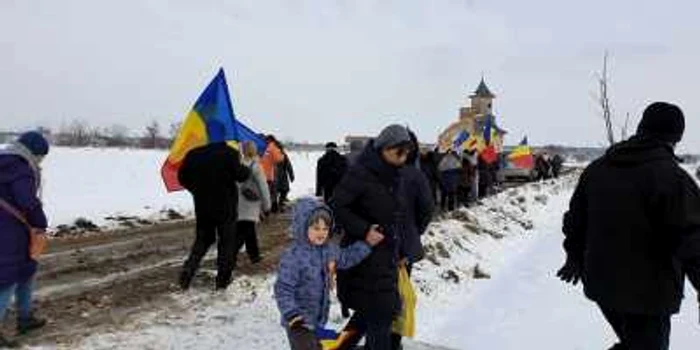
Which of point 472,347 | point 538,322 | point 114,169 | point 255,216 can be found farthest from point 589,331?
point 114,169

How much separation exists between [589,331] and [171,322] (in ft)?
14.1

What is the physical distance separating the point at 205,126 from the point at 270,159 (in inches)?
361

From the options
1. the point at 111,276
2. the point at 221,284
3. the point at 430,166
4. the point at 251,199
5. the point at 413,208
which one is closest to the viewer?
the point at 413,208

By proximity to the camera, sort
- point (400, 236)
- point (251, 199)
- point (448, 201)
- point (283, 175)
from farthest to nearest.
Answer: point (448, 201) → point (283, 175) → point (251, 199) → point (400, 236)

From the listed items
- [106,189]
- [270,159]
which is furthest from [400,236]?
[106,189]

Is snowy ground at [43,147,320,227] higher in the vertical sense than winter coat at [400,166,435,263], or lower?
lower

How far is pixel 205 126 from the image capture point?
11.0 metres

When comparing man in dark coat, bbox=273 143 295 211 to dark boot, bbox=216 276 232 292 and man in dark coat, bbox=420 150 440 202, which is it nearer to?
man in dark coat, bbox=420 150 440 202

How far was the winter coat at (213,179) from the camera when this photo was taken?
984 cm

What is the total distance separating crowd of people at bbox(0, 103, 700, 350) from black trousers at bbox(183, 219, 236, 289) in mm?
2238

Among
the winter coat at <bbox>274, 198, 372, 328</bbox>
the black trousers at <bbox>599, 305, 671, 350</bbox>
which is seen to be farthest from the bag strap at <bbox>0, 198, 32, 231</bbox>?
the black trousers at <bbox>599, 305, 671, 350</bbox>

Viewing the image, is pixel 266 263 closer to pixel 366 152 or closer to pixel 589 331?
pixel 589 331

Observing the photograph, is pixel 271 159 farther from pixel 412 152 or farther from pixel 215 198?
pixel 412 152

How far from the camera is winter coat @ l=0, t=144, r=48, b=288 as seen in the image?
7438 mm
